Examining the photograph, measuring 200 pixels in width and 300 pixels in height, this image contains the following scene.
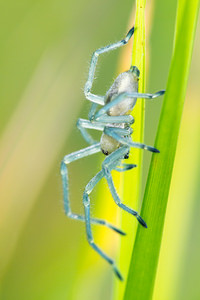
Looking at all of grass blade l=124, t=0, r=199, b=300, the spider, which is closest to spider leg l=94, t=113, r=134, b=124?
the spider

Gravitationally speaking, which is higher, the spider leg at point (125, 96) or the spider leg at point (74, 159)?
the spider leg at point (125, 96)

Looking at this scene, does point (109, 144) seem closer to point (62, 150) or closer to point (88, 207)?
point (88, 207)

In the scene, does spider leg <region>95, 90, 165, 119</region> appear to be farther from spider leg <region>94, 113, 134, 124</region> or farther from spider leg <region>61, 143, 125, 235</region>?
spider leg <region>61, 143, 125, 235</region>

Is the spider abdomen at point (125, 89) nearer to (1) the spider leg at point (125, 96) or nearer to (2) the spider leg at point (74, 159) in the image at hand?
(1) the spider leg at point (125, 96)

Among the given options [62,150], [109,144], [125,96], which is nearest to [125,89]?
[125,96]

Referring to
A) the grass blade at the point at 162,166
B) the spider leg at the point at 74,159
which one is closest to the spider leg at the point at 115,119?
the spider leg at the point at 74,159
